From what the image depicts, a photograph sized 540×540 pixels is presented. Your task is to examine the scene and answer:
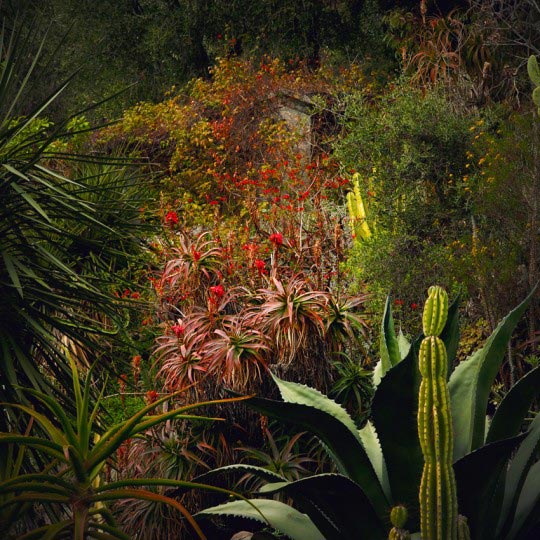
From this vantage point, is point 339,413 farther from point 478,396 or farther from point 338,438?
point 478,396

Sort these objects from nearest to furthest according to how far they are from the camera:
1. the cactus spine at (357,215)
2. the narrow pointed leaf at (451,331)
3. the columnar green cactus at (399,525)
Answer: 1. the columnar green cactus at (399,525)
2. the narrow pointed leaf at (451,331)
3. the cactus spine at (357,215)

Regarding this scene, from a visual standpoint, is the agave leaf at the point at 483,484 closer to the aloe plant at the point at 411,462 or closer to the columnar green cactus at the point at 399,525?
the aloe plant at the point at 411,462

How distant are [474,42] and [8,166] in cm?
985

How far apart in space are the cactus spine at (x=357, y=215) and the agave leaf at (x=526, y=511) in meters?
4.92

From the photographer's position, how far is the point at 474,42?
496 inches

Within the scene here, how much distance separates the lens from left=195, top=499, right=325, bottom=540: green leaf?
3.90m

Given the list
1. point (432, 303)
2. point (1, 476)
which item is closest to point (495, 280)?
point (432, 303)

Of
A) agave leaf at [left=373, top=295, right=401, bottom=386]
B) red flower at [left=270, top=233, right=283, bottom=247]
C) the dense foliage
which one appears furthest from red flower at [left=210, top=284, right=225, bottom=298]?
agave leaf at [left=373, top=295, right=401, bottom=386]

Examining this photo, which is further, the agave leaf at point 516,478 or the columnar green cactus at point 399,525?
the agave leaf at point 516,478

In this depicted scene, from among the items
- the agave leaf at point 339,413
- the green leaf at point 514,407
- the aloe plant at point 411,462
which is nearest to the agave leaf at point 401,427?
the aloe plant at point 411,462

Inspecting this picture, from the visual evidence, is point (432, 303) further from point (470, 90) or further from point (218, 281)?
point (470, 90)

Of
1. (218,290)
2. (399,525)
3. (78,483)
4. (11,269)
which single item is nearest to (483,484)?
(399,525)

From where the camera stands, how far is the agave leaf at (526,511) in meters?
3.80

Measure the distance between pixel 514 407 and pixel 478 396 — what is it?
169 mm
